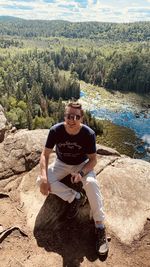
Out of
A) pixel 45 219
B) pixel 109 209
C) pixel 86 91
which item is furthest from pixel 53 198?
pixel 86 91

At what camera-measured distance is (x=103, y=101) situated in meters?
165

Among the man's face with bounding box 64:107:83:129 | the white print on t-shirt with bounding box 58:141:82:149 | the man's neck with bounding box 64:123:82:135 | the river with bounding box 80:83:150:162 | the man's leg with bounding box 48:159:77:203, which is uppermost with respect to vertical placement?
the man's face with bounding box 64:107:83:129

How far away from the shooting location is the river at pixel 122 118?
333 ft

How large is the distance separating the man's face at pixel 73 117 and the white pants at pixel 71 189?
6.48 ft

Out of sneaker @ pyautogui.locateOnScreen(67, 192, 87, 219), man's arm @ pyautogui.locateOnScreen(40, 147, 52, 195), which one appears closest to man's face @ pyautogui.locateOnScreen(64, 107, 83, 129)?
man's arm @ pyautogui.locateOnScreen(40, 147, 52, 195)

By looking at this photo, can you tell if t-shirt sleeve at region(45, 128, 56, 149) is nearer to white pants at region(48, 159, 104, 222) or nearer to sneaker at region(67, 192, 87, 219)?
white pants at region(48, 159, 104, 222)

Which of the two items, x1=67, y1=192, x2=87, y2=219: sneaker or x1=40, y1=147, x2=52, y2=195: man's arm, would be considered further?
x1=67, y1=192, x2=87, y2=219: sneaker

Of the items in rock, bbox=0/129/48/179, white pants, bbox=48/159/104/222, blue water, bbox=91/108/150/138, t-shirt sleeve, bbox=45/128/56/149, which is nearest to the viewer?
white pants, bbox=48/159/104/222

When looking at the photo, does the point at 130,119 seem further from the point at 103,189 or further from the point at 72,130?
the point at 72,130

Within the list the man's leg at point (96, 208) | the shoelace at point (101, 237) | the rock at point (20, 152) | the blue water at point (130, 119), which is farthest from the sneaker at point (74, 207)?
the blue water at point (130, 119)

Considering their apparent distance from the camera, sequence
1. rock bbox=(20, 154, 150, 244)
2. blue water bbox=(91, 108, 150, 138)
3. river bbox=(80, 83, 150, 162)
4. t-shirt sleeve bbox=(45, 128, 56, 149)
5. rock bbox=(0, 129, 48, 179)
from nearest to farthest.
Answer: t-shirt sleeve bbox=(45, 128, 56, 149), rock bbox=(20, 154, 150, 244), rock bbox=(0, 129, 48, 179), river bbox=(80, 83, 150, 162), blue water bbox=(91, 108, 150, 138)

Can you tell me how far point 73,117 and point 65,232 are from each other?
417cm

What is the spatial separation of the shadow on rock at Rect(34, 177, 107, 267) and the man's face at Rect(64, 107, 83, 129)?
2.34 meters

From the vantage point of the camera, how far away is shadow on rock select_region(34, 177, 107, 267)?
11075 mm
